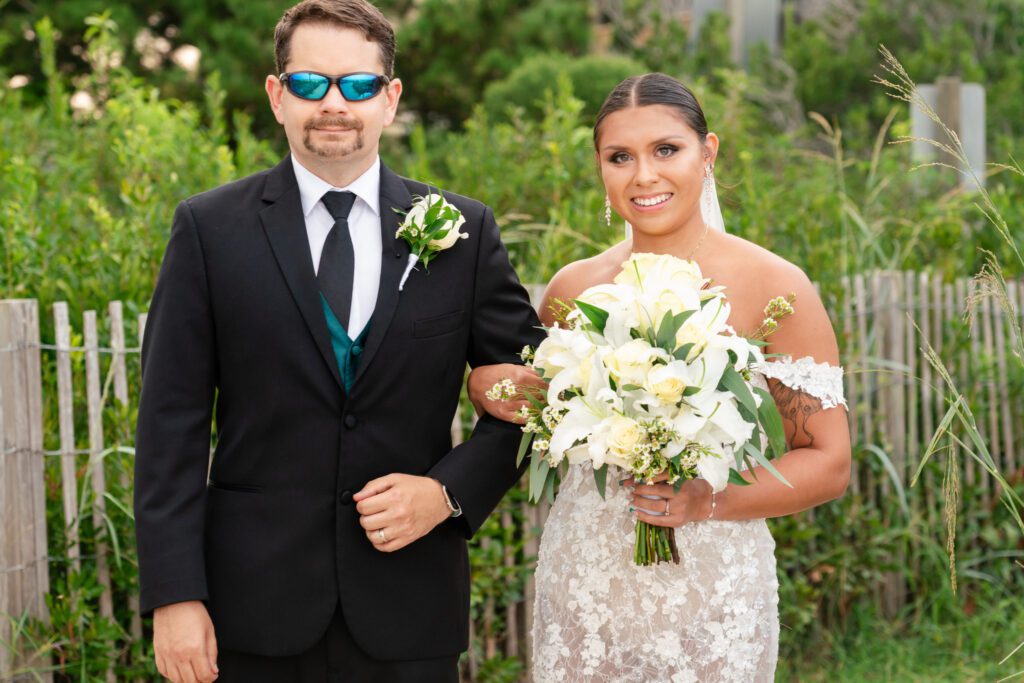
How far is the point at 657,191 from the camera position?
3.04 m

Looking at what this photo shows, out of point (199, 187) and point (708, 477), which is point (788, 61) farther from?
point (708, 477)

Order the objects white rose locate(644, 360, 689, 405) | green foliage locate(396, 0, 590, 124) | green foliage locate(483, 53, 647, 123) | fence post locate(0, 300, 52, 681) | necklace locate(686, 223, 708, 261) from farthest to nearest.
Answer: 1. green foliage locate(396, 0, 590, 124)
2. green foliage locate(483, 53, 647, 123)
3. fence post locate(0, 300, 52, 681)
4. necklace locate(686, 223, 708, 261)
5. white rose locate(644, 360, 689, 405)

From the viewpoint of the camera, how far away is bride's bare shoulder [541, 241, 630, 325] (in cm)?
324

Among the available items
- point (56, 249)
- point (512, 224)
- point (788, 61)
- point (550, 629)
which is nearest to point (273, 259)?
point (550, 629)

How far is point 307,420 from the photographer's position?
284 cm

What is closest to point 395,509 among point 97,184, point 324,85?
point 324,85

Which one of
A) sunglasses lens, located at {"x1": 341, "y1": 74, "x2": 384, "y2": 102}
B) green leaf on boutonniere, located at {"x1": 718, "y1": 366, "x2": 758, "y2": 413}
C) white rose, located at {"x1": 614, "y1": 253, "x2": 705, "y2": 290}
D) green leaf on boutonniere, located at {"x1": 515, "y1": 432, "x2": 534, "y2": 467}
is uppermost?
sunglasses lens, located at {"x1": 341, "y1": 74, "x2": 384, "y2": 102}

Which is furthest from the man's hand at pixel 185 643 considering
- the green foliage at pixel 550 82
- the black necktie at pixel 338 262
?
the green foliage at pixel 550 82

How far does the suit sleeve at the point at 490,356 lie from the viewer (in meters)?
2.90

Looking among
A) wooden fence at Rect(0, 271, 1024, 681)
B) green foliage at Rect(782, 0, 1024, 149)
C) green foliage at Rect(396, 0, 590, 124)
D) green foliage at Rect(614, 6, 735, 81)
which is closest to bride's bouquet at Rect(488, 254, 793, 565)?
wooden fence at Rect(0, 271, 1024, 681)

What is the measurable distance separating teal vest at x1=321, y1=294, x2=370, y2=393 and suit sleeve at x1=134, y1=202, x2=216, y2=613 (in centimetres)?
29

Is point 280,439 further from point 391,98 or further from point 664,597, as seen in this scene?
point 664,597

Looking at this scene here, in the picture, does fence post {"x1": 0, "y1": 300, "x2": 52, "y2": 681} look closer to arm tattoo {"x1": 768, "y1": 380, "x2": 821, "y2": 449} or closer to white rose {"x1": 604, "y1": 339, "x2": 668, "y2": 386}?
white rose {"x1": 604, "y1": 339, "x2": 668, "y2": 386}

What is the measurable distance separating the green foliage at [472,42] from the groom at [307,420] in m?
10.3
